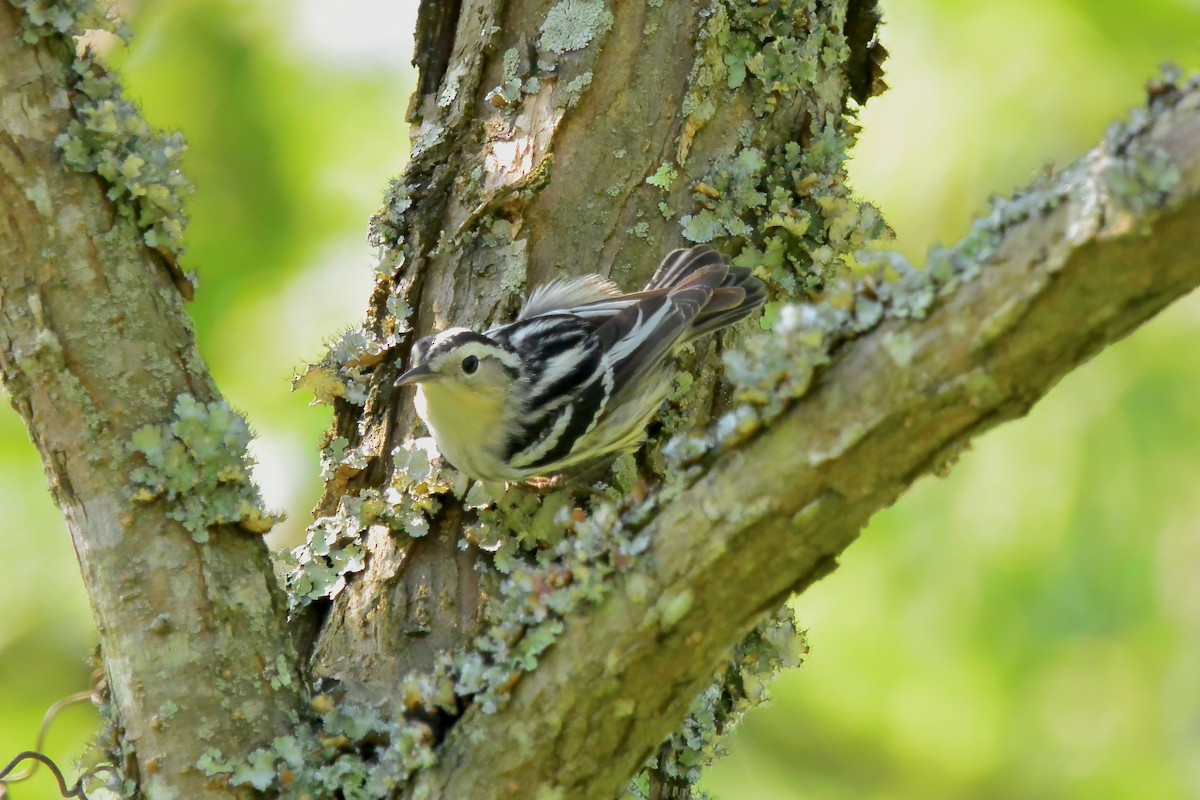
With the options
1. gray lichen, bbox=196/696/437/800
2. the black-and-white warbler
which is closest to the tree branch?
gray lichen, bbox=196/696/437/800

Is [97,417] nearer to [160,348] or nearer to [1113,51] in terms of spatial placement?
[160,348]

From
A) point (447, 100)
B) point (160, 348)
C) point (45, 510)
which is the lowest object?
point (160, 348)

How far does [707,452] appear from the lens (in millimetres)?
2010

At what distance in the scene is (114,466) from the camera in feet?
7.78

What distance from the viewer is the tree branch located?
167 centimetres

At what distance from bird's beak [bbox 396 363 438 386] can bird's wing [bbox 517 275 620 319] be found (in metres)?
0.32

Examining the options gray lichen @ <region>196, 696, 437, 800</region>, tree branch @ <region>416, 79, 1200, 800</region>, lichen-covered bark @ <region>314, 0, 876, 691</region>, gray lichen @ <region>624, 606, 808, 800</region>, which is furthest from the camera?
lichen-covered bark @ <region>314, 0, 876, 691</region>

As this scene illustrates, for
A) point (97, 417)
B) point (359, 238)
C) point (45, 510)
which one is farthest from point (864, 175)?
point (45, 510)

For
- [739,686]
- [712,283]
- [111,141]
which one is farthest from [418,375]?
[739,686]

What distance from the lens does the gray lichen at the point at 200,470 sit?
2.38 metres

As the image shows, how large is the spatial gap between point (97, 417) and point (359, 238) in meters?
1.78

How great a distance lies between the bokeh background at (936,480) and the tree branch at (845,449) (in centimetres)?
160

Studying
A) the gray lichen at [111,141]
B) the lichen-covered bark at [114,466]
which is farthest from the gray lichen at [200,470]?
the gray lichen at [111,141]

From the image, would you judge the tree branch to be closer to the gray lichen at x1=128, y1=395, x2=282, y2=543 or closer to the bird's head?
the gray lichen at x1=128, y1=395, x2=282, y2=543
